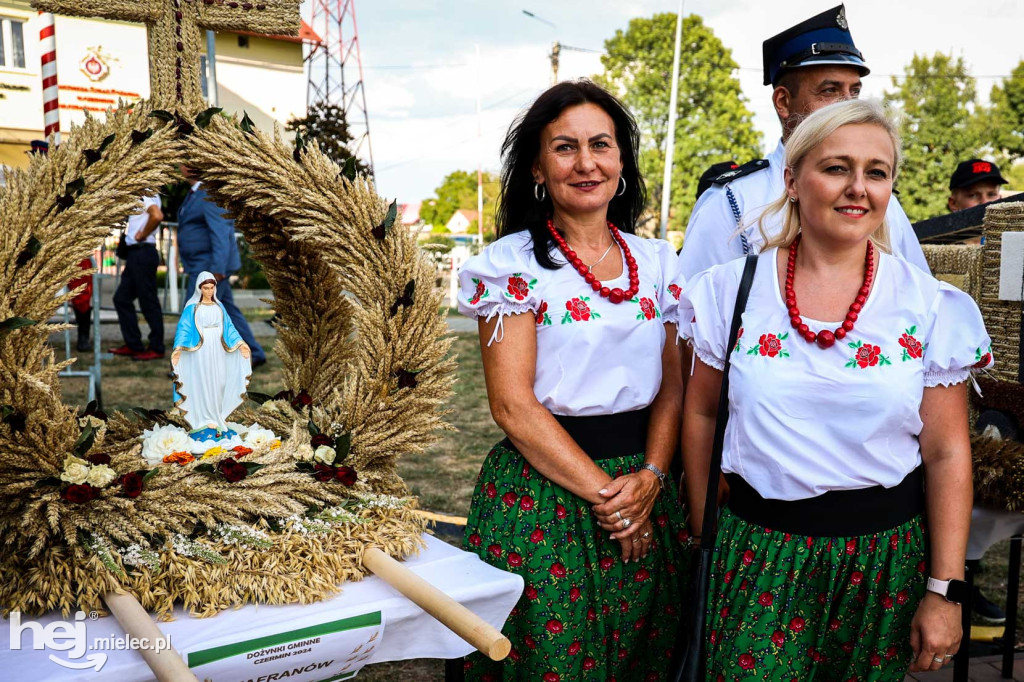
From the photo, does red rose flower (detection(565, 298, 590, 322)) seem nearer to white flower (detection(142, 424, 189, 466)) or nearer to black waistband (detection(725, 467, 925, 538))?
black waistband (detection(725, 467, 925, 538))

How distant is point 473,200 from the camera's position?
2108 inches

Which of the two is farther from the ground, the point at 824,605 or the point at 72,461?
the point at 72,461

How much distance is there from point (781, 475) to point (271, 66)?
80.5 feet

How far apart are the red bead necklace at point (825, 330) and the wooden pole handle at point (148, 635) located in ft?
4.32

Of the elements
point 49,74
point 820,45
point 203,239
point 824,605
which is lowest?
point 824,605

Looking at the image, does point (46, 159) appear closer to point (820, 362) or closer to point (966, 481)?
point (820, 362)

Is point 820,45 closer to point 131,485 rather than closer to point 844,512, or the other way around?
point 844,512

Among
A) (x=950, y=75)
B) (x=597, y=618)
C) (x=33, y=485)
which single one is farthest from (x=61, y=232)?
(x=950, y=75)

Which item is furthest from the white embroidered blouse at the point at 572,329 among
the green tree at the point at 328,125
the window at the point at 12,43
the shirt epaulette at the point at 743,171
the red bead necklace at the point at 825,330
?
the window at the point at 12,43

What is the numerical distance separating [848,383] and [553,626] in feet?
2.89

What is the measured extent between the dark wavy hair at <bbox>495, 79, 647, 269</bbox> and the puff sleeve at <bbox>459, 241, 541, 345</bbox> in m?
0.06

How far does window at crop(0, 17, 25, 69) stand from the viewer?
53.1ft

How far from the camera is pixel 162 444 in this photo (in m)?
1.96

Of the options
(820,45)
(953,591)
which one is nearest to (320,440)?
(953,591)
